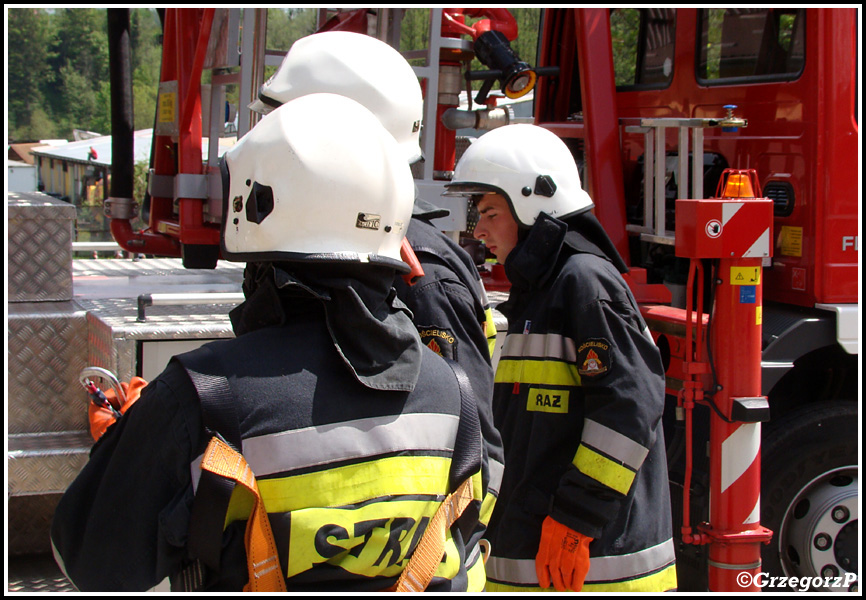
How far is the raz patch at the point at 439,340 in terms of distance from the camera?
219cm

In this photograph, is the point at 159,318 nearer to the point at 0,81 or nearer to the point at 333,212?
the point at 0,81

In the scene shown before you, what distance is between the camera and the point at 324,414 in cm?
147

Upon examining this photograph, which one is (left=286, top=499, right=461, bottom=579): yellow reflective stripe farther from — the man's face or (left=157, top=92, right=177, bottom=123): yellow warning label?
(left=157, top=92, right=177, bottom=123): yellow warning label

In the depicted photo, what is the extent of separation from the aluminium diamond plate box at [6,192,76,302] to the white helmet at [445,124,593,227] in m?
1.47

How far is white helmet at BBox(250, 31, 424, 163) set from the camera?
2.57m

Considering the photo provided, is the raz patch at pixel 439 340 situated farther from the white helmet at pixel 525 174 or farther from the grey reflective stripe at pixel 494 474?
the white helmet at pixel 525 174

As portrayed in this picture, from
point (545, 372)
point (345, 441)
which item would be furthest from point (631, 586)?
point (345, 441)

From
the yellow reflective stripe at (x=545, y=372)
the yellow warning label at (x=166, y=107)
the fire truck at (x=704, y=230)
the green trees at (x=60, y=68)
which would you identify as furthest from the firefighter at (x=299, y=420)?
the green trees at (x=60, y=68)

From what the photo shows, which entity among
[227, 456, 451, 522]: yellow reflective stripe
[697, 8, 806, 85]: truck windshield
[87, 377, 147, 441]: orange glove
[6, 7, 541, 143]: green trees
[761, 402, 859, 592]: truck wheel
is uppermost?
[6, 7, 541, 143]: green trees

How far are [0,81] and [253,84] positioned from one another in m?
1.20

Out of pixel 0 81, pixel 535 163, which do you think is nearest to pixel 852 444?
pixel 535 163

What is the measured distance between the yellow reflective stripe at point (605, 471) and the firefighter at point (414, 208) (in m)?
0.33

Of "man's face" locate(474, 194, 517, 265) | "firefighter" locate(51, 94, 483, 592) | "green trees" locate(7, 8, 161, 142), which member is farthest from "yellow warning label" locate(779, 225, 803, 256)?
"green trees" locate(7, 8, 161, 142)

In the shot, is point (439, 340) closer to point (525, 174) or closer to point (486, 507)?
point (486, 507)
